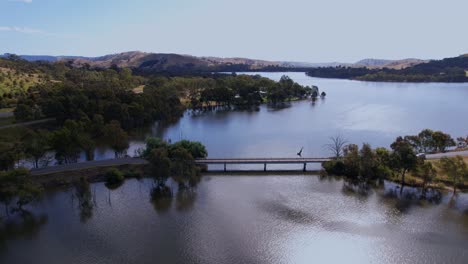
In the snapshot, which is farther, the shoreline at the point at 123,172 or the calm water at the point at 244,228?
the shoreline at the point at 123,172

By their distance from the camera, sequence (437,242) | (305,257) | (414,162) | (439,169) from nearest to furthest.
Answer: (305,257)
(437,242)
(414,162)
(439,169)

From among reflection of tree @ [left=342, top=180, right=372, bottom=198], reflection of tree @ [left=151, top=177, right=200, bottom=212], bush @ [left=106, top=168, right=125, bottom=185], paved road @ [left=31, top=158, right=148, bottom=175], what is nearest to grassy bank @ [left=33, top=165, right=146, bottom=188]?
paved road @ [left=31, top=158, right=148, bottom=175]

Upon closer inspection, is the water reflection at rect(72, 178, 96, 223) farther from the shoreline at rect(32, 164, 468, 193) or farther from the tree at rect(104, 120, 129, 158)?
the tree at rect(104, 120, 129, 158)

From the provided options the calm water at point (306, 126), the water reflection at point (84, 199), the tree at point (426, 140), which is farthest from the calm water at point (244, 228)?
the calm water at point (306, 126)

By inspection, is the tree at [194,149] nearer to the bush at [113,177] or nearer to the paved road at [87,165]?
the paved road at [87,165]

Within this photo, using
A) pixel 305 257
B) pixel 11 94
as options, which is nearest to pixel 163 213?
pixel 305 257

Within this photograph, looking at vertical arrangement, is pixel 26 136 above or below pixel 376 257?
above

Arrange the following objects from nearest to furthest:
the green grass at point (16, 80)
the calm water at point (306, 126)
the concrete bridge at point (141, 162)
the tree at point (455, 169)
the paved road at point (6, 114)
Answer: the tree at point (455, 169)
the concrete bridge at point (141, 162)
the calm water at point (306, 126)
the paved road at point (6, 114)
the green grass at point (16, 80)

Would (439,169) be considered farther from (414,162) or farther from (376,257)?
(376,257)

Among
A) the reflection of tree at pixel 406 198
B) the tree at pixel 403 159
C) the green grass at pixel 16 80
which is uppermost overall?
the green grass at pixel 16 80
